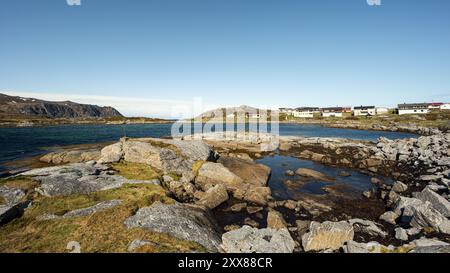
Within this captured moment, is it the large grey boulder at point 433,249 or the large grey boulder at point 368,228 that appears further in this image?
the large grey boulder at point 368,228

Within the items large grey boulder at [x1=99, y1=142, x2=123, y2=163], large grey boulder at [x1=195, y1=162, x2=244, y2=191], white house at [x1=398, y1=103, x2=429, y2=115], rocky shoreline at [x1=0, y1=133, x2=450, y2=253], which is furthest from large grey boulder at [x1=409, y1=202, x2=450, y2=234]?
white house at [x1=398, y1=103, x2=429, y2=115]

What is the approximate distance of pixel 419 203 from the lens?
697 inches

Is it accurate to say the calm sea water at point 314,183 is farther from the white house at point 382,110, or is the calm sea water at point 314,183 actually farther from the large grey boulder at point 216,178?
the white house at point 382,110

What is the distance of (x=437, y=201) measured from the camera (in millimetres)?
18281

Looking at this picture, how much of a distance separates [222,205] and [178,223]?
881cm

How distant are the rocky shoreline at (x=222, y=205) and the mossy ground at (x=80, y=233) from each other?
0.11 metres

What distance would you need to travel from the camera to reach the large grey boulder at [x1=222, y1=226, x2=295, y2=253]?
Result: 12727mm

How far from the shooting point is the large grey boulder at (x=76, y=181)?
717 inches

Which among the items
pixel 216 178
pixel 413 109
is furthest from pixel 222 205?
pixel 413 109

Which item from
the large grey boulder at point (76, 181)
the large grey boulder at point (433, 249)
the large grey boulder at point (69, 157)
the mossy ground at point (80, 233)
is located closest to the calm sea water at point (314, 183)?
the large grey boulder at point (433, 249)

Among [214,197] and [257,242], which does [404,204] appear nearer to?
[257,242]
